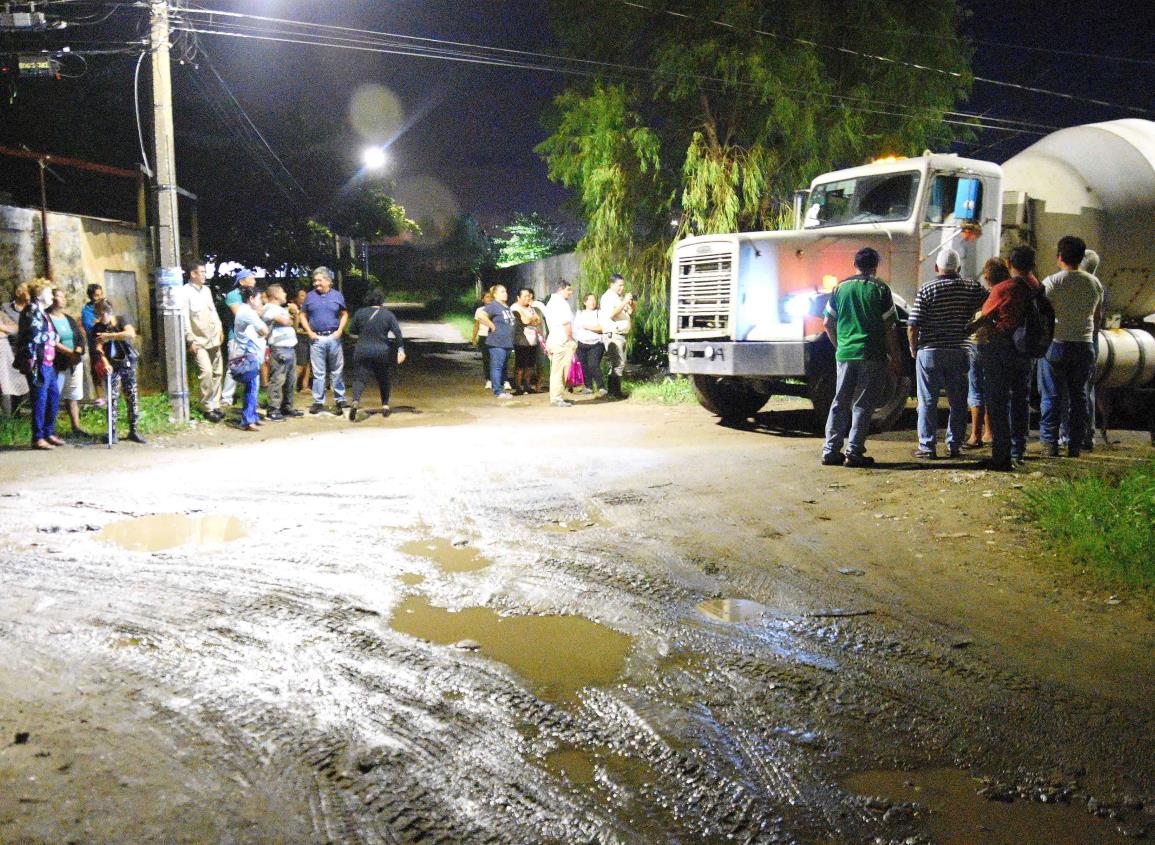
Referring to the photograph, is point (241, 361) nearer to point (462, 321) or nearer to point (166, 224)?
point (166, 224)

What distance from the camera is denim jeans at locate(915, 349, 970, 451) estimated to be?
25.9 feet

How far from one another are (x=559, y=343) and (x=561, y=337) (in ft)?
0.33

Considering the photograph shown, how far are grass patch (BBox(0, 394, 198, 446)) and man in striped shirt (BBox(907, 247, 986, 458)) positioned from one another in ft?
28.6

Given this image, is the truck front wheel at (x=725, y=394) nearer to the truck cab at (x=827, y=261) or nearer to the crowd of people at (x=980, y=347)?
the truck cab at (x=827, y=261)

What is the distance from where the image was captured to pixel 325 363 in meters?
13.2

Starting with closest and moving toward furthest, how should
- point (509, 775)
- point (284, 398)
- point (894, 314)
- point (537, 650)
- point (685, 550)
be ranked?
point (509, 775) → point (537, 650) → point (685, 550) → point (894, 314) → point (284, 398)

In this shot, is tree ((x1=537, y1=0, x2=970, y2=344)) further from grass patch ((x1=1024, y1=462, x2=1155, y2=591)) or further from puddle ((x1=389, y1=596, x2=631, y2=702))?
puddle ((x1=389, y1=596, x2=631, y2=702))

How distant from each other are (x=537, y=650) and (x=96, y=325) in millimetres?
8176

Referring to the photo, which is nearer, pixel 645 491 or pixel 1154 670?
pixel 1154 670

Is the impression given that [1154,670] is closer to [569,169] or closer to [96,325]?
[96,325]

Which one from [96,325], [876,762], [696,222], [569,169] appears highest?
[569,169]

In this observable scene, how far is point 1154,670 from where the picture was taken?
3.68m

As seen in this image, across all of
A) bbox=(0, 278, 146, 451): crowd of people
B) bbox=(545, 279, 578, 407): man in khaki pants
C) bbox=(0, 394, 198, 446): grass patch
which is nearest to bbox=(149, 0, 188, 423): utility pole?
bbox=(0, 394, 198, 446): grass patch

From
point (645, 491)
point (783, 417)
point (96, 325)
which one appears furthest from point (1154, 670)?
point (96, 325)
